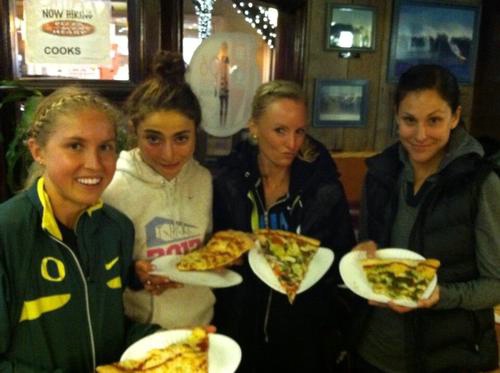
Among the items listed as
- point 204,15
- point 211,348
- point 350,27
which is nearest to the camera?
point 211,348

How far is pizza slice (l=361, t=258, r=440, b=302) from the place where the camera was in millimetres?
1572

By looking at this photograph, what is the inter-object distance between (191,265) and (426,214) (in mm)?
797

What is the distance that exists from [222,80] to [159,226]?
1654 millimetres

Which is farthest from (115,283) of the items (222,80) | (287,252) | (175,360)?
(222,80)

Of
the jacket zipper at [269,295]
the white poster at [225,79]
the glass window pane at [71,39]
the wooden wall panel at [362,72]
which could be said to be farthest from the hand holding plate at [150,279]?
the wooden wall panel at [362,72]

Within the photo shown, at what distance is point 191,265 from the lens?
5.34 feet

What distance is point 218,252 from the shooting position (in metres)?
1.67

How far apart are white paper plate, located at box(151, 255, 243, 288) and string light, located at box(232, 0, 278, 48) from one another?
6.34 feet

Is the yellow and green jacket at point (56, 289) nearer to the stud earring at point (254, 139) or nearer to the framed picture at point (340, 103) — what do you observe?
the stud earring at point (254, 139)

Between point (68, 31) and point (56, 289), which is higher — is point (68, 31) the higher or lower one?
the higher one

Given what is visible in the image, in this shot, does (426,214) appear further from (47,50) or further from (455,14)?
(455,14)

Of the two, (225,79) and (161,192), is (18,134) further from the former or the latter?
(225,79)

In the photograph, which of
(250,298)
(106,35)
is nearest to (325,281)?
(250,298)

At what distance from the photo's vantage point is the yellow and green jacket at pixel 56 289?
4.11ft
